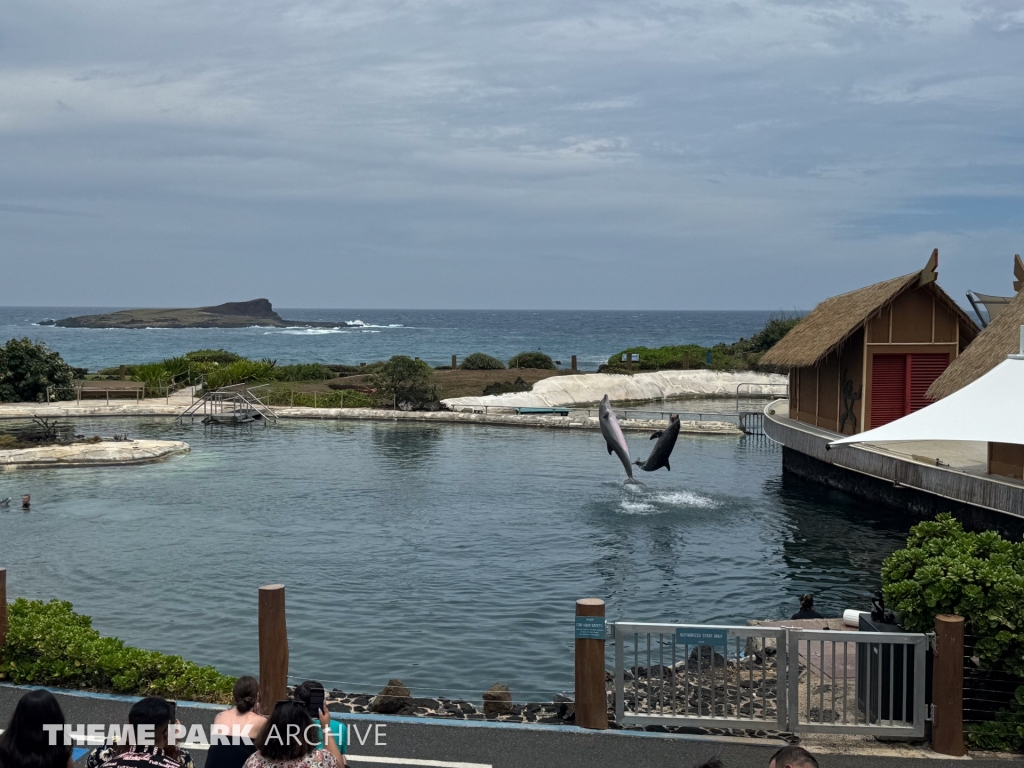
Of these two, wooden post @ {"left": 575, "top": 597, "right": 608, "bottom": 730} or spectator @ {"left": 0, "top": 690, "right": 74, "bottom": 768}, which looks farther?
wooden post @ {"left": 575, "top": 597, "right": 608, "bottom": 730}

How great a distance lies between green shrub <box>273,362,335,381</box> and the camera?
61688 mm

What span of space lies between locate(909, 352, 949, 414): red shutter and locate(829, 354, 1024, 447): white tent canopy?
20.4 m

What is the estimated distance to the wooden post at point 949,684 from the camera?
8.51 m

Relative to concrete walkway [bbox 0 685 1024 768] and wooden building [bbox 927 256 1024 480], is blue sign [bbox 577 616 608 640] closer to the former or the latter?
concrete walkway [bbox 0 685 1024 768]

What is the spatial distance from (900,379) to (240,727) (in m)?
27.5

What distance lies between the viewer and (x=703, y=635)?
29.6 feet

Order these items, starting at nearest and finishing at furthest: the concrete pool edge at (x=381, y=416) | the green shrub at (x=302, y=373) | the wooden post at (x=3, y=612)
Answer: the wooden post at (x=3, y=612) < the concrete pool edge at (x=381, y=416) < the green shrub at (x=302, y=373)

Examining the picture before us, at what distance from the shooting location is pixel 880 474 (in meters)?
25.1

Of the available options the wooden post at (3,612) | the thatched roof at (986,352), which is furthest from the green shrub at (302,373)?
the wooden post at (3,612)

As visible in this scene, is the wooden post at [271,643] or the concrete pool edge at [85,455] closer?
the wooden post at [271,643]

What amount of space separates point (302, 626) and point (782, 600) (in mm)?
8565

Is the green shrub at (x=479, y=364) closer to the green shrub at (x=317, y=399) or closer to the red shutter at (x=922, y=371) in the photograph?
the green shrub at (x=317, y=399)

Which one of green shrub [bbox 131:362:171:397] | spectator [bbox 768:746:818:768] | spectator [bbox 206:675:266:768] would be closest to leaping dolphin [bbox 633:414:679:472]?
→ spectator [bbox 206:675:266:768]

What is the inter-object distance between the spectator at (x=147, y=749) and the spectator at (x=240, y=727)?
0.69 meters
